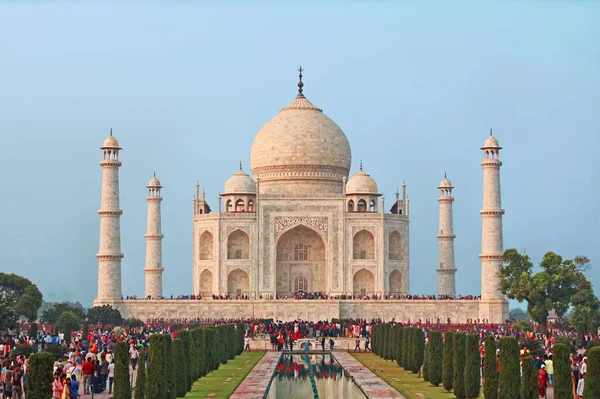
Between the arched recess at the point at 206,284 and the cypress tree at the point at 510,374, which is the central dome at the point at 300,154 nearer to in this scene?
the arched recess at the point at 206,284

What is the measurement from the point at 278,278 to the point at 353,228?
3514 millimetres

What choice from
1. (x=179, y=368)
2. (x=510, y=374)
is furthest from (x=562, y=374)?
(x=179, y=368)

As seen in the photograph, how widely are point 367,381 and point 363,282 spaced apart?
2114cm

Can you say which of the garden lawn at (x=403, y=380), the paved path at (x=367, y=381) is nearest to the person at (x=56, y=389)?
the paved path at (x=367, y=381)

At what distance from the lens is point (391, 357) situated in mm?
27094

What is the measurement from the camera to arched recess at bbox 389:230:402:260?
42656 millimetres

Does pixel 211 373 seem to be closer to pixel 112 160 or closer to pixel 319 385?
pixel 319 385

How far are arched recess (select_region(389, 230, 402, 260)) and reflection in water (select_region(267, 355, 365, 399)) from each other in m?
14.9

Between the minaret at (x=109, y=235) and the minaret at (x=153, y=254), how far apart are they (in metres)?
3.55

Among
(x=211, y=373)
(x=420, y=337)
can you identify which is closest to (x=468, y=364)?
(x=420, y=337)

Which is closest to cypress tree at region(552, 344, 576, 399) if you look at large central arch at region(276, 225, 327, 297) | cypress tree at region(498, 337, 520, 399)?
cypress tree at region(498, 337, 520, 399)

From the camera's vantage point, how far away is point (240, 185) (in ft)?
142

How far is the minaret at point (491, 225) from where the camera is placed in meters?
38.8

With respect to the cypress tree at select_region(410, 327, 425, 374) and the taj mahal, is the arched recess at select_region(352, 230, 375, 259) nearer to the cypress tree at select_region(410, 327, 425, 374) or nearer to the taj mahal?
the taj mahal
